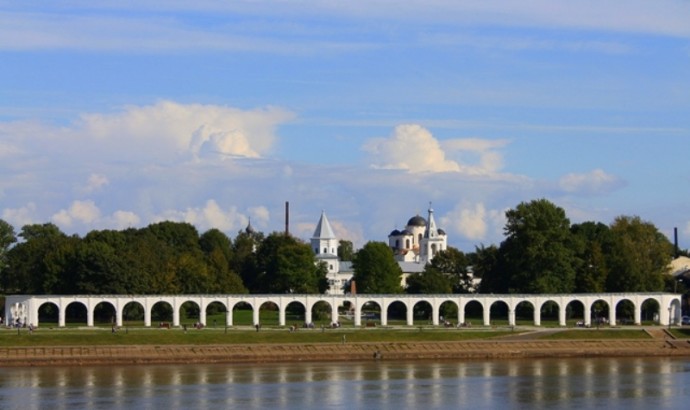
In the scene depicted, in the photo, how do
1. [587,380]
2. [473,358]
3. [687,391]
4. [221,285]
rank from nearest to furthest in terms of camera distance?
[687,391] → [587,380] → [473,358] → [221,285]

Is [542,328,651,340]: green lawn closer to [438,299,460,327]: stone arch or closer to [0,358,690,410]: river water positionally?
[0,358,690,410]: river water

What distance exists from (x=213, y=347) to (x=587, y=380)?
2420 cm

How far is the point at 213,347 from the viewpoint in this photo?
8956 centimetres

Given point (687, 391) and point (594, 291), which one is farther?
point (594, 291)

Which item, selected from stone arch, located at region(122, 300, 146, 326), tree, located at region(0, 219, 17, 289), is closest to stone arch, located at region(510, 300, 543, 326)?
stone arch, located at region(122, 300, 146, 326)

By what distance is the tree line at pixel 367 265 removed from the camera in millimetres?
113688

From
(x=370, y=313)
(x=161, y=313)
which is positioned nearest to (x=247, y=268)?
(x=370, y=313)

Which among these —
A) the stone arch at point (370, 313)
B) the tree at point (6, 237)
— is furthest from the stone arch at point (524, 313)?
the tree at point (6, 237)

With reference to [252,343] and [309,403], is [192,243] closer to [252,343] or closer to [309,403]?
[252,343]

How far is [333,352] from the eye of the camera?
298 feet

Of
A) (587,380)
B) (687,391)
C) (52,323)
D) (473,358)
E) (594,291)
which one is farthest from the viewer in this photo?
(594,291)

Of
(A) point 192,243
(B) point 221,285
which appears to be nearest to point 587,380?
(B) point 221,285

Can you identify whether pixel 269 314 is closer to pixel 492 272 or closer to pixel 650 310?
pixel 492 272

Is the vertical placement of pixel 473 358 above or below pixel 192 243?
below
